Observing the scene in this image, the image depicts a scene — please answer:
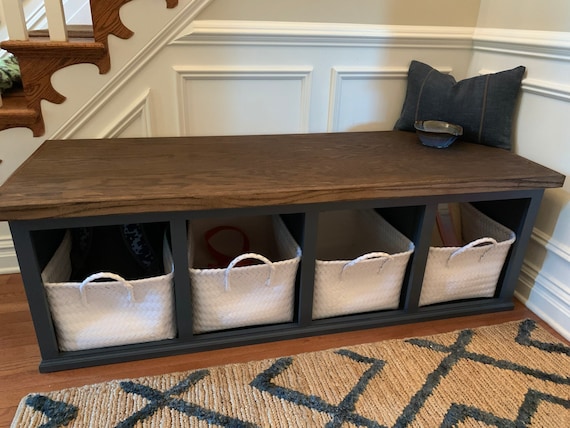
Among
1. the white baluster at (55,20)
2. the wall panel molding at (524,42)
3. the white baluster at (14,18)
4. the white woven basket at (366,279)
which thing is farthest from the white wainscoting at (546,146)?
the white baluster at (14,18)

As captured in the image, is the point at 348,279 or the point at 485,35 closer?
the point at 348,279

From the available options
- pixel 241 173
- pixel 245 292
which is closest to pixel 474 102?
pixel 241 173

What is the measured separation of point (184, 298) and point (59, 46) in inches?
33.1

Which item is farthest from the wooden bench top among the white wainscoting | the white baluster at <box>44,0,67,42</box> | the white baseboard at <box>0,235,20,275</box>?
the white baseboard at <box>0,235,20,275</box>

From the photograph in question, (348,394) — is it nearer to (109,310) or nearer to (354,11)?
(109,310)

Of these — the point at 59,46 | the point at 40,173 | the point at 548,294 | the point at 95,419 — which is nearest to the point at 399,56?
the point at 548,294

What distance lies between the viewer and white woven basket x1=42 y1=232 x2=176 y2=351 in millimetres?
1105

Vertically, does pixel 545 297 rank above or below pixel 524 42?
below

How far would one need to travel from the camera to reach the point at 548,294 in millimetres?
1429

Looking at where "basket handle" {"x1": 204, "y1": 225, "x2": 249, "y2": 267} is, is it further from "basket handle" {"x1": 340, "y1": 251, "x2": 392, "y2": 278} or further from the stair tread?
the stair tread

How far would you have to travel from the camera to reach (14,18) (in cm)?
130

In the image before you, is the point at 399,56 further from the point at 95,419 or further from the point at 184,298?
the point at 95,419

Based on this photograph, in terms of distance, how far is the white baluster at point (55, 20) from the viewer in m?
1.32

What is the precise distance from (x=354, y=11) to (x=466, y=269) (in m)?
0.96
